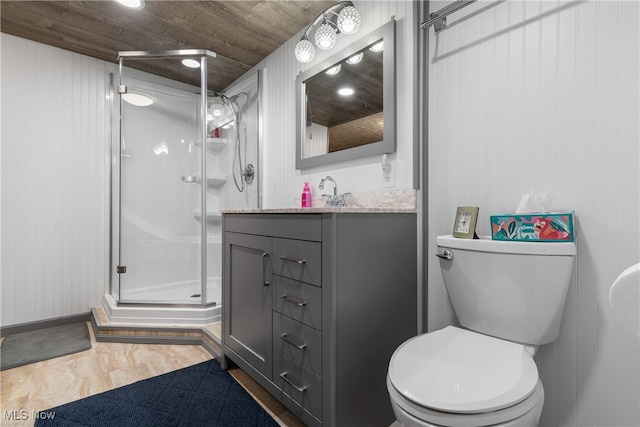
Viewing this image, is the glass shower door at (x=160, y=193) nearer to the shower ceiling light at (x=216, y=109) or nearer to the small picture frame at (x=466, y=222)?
the shower ceiling light at (x=216, y=109)

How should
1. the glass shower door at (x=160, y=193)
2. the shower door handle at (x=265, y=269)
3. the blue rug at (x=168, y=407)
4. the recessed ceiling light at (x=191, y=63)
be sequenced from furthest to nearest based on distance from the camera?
the glass shower door at (x=160, y=193) → the recessed ceiling light at (x=191, y=63) → the shower door handle at (x=265, y=269) → the blue rug at (x=168, y=407)

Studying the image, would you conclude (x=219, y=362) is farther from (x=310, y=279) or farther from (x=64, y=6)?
(x=64, y=6)

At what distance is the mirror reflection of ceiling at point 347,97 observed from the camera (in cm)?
168

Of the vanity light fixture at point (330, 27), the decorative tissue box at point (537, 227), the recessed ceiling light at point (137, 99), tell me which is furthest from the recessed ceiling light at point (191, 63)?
the decorative tissue box at point (537, 227)

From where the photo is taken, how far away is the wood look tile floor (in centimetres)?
147

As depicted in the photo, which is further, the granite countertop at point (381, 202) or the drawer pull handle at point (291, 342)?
the granite countertop at point (381, 202)

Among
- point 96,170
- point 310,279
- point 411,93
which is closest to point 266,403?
point 310,279

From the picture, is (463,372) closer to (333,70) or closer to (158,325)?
(333,70)

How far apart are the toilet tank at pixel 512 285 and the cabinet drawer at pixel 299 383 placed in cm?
63

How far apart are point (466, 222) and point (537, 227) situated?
0.24 metres

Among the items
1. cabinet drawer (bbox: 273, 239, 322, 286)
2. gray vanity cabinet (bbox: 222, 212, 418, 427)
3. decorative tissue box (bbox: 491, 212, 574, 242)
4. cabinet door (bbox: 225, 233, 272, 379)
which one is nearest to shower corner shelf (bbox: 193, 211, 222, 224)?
cabinet door (bbox: 225, 233, 272, 379)

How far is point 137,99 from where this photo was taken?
2.58 m

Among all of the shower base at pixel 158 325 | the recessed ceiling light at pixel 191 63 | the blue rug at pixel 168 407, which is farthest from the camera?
the recessed ceiling light at pixel 191 63

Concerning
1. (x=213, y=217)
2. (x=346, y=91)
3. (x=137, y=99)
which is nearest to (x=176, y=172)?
(x=213, y=217)
